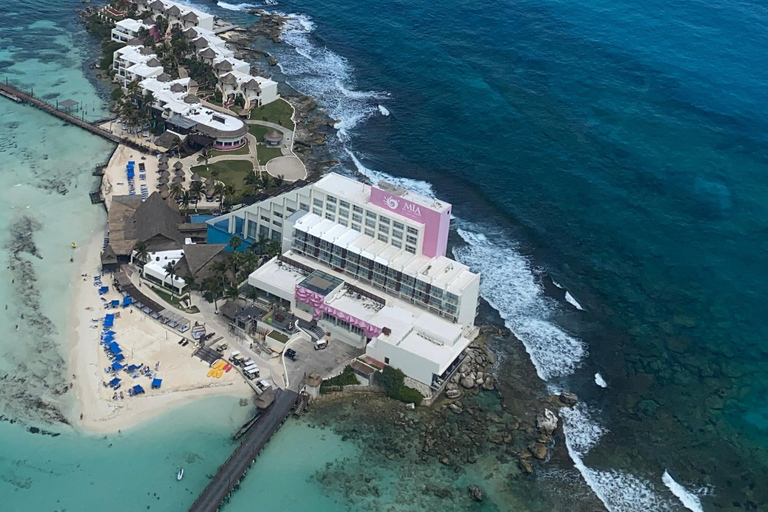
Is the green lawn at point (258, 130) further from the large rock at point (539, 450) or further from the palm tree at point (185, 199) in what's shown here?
the large rock at point (539, 450)

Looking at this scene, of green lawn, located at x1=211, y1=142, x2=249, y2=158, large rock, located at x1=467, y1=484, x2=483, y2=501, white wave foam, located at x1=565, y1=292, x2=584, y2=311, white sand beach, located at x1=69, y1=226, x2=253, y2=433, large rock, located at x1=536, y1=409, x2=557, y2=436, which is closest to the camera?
large rock, located at x1=467, y1=484, x2=483, y2=501

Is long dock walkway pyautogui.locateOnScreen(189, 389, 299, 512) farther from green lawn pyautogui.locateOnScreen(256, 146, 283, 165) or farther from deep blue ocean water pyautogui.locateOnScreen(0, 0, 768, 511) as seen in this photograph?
green lawn pyautogui.locateOnScreen(256, 146, 283, 165)

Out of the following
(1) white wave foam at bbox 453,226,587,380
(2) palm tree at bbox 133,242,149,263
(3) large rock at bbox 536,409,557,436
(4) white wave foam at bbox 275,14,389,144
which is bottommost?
(3) large rock at bbox 536,409,557,436

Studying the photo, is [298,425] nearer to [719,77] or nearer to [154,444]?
[154,444]

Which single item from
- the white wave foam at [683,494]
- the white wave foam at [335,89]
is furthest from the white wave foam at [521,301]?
A: the white wave foam at [335,89]

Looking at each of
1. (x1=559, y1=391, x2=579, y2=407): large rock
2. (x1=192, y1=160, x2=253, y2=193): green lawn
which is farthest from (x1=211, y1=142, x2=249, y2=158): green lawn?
(x1=559, y1=391, x2=579, y2=407): large rock

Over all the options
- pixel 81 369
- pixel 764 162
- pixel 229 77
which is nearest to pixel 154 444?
pixel 81 369
